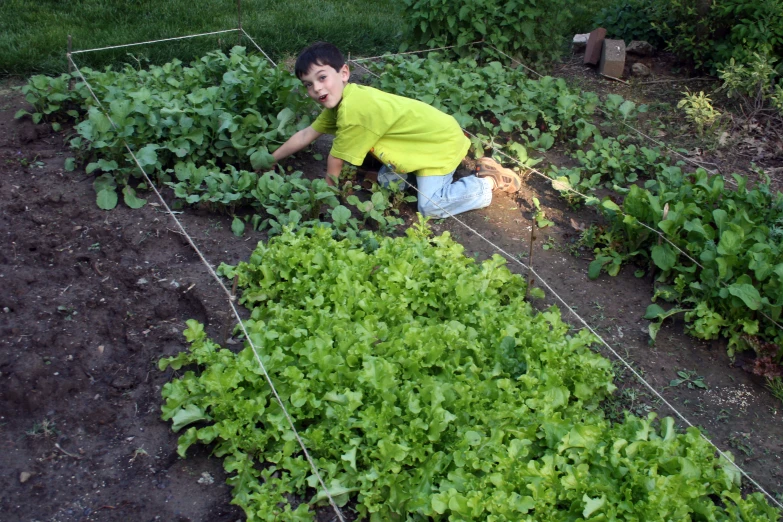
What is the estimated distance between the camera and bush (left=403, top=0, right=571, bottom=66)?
20.5 ft

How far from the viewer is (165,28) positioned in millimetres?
6750

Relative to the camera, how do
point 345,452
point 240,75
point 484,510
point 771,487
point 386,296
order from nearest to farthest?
point 484,510 → point 345,452 → point 771,487 → point 386,296 → point 240,75

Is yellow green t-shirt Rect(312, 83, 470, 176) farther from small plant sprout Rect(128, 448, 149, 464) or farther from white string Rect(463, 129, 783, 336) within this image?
small plant sprout Rect(128, 448, 149, 464)

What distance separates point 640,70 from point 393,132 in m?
3.50

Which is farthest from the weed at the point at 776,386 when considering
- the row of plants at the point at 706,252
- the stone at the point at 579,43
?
the stone at the point at 579,43

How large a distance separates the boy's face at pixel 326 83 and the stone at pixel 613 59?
3399 millimetres

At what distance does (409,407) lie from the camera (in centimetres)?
280

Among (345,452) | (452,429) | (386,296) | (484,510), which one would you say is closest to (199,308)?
(386,296)

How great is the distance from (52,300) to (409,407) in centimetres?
193

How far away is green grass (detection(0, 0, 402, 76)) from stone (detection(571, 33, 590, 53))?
1.83m

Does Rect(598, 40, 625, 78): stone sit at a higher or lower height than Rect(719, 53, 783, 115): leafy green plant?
lower

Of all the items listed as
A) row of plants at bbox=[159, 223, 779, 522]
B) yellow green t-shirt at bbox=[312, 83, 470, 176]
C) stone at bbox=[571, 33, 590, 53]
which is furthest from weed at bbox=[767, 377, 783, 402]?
stone at bbox=[571, 33, 590, 53]

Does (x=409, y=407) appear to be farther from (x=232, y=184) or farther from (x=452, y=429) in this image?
(x=232, y=184)

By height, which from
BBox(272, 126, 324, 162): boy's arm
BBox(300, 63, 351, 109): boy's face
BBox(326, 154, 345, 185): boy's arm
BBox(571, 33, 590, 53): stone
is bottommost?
BBox(571, 33, 590, 53): stone
